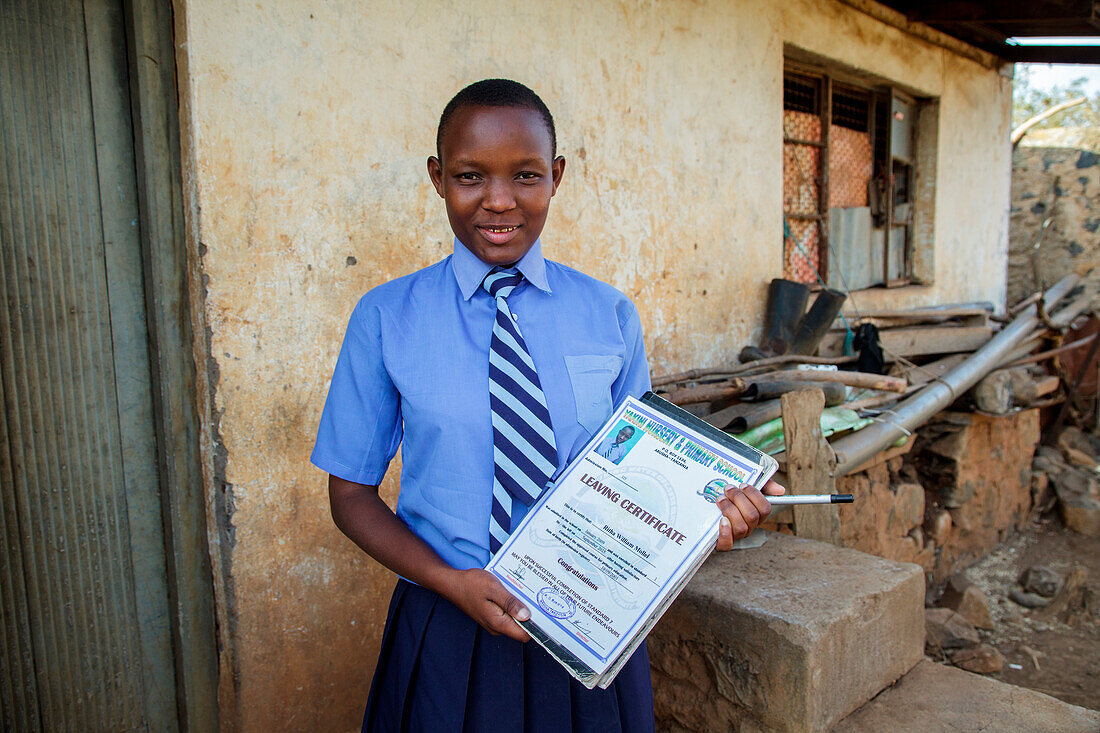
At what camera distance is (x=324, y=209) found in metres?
2.18

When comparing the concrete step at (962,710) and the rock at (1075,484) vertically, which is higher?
the concrete step at (962,710)

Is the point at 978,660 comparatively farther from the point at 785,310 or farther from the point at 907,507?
the point at 785,310

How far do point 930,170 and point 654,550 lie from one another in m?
5.56

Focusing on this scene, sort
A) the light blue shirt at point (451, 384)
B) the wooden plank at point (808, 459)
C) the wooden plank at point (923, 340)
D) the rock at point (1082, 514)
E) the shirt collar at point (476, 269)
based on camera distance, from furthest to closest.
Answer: the rock at point (1082, 514)
the wooden plank at point (923, 340)
the wooden plank at point (808, 459)
the shirt collar at point (476, 269)
the light blue shirt at point (451, 384)

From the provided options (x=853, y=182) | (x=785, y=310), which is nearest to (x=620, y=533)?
(x=785, y=310)

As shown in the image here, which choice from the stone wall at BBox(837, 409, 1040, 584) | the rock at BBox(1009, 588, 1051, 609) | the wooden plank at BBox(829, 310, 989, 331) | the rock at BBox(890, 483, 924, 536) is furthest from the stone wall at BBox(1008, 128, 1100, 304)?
the rock at BBox(890, 483, 924, 536)

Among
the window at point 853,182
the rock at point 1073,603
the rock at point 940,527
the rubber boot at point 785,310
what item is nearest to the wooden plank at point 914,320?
the window at point 853,182

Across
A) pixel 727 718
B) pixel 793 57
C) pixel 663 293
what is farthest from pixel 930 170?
pixel 727 718

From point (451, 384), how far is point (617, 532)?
0.36 metres

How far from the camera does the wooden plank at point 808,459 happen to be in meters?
2.51

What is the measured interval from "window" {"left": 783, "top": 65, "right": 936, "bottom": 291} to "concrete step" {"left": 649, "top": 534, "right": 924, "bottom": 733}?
2751 mm

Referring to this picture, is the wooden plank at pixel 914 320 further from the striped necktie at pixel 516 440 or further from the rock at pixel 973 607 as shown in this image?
the striped necktie at pixel 516 440

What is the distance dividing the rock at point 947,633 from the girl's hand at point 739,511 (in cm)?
299

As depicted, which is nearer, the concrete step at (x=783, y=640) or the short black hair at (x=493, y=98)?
the short black hair at (x=493, y=98)
